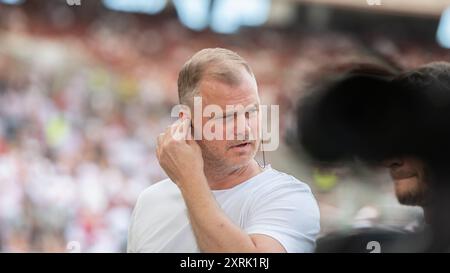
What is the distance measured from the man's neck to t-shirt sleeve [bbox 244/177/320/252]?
68 millimetres

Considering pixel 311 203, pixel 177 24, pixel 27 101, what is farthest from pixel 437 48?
pixel 27 101

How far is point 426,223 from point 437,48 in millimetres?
424

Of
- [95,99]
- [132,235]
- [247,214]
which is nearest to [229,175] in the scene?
[247,214]

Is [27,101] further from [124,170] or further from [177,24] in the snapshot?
[177,24]

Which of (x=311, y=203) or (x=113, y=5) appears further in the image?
(x=113, y=5)

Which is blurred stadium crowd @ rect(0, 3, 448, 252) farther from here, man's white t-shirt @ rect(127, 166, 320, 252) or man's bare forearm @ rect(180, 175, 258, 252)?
man's bare forearm @ rect(180, 175, 258, 252)

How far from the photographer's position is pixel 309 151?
157 cm

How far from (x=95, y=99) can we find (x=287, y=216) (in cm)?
55

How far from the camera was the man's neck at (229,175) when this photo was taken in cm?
142

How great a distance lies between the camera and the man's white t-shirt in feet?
4.40

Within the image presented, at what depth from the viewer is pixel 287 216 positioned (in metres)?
1.33

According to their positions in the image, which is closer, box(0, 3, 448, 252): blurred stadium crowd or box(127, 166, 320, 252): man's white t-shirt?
box(127, 166, 320, 252): man's white t-shirt

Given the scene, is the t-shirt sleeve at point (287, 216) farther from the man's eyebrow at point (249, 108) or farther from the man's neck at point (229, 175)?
the man's eyebrow at point (249, 108)

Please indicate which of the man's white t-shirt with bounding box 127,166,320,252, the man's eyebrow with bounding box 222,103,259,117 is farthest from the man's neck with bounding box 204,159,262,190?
the man's eyebrow with bounding box 222,103,259,117
